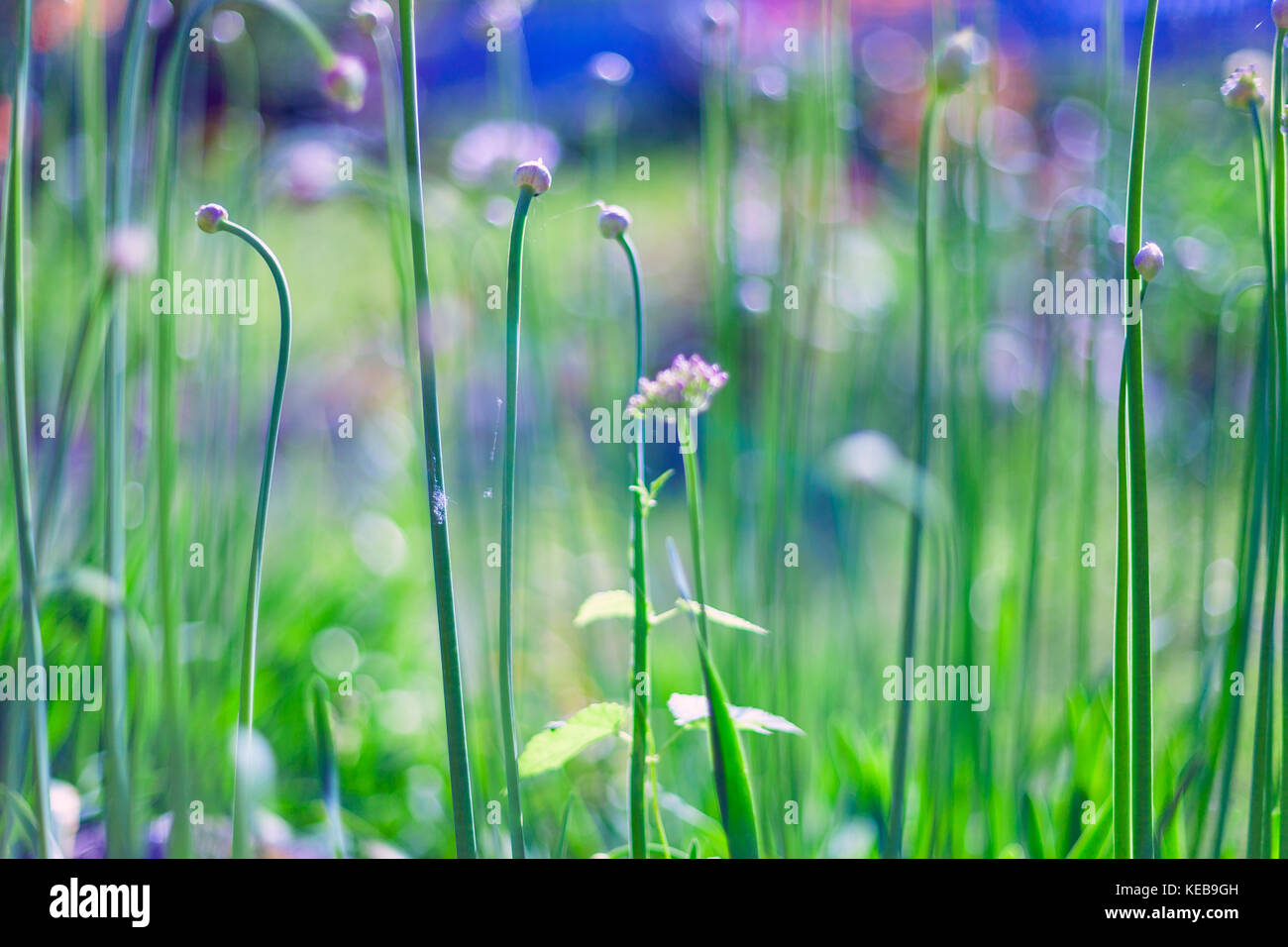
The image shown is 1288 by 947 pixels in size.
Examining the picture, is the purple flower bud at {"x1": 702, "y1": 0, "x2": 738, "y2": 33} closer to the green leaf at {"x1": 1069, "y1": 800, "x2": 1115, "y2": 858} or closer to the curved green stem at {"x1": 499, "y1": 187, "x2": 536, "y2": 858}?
the curved green stem at {"x1": 499, "y1": 187, "x2": 536, "y2": 858}

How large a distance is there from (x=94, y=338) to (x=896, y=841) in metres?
0.68

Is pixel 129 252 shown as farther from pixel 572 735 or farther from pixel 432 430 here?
pixel 572 735

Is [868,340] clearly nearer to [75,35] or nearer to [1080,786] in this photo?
[1080,786]

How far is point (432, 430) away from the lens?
15.9 inches

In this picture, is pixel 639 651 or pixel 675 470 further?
pixel 675 470

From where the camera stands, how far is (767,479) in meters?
0.67

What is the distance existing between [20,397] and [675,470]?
556 millimetres

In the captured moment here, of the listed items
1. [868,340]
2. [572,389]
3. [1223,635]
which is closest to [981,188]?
[1223,635]

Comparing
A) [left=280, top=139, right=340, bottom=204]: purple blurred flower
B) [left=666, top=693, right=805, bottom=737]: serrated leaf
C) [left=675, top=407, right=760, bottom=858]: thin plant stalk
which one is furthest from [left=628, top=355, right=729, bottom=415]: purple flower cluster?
[left=280, top=139, right=340, bottom=204]: purple blurred flower

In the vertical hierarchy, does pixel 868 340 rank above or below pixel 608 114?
below

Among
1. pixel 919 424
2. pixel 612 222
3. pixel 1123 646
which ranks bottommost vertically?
pixel 1123 646

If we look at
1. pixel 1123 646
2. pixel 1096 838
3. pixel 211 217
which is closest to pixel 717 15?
pixel 211 217

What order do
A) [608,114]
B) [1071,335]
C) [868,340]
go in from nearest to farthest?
[608,114]
[1071,335]
[868,340]
